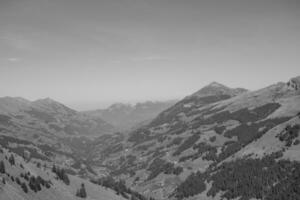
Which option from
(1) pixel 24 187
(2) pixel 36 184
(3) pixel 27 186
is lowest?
(2) pixel 36 184

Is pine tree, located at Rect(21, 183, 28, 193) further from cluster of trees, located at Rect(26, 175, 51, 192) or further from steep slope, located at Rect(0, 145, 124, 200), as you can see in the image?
cluster of trees, located at Rect(26, 175, 51, 192)

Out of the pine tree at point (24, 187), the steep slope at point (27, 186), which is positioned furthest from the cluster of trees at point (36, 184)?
the pine tree at point (24, 187)

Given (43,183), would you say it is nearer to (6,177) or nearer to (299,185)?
(6,177)

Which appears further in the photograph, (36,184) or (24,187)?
(36,184)

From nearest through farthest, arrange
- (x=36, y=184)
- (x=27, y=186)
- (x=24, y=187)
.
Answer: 1. (x=24, y=187)
2. (x=27, y=186)
3. (x=36, y=184)

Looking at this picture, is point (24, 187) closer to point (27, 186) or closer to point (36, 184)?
point (27, 186)

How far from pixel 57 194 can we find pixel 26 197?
72.7 feet

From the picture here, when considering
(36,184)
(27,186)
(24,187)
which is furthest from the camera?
(36,184)

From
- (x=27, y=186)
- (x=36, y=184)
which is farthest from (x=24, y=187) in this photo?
(x=36, y=184)

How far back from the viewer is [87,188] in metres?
162

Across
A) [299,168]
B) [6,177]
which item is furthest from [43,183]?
[299,168]

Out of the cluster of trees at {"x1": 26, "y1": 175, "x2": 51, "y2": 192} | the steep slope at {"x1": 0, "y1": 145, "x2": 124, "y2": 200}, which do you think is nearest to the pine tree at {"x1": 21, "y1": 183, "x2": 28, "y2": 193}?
the steep slope at {"x1": 0, "y1": 145, "x2": 124, "y2": 200}

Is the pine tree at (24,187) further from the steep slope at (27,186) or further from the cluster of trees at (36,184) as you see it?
the cluster of trees at (36,184)

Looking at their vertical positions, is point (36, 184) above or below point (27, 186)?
below
